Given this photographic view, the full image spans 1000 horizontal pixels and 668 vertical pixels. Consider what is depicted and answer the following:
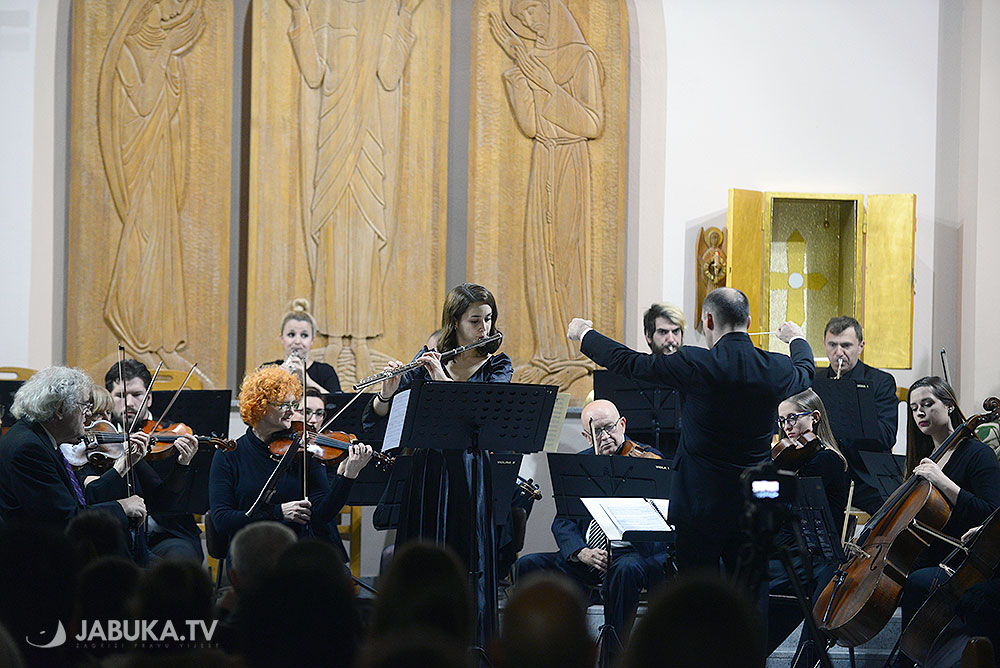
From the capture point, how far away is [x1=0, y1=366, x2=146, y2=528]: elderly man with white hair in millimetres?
3490

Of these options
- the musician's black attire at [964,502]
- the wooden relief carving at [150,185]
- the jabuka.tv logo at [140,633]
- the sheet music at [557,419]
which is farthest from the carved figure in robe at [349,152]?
the jabuka.tv logo at [140,633]

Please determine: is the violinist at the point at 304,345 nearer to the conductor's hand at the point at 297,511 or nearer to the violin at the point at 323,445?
the violin at the point at 323,445

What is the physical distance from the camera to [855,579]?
396 centimetres

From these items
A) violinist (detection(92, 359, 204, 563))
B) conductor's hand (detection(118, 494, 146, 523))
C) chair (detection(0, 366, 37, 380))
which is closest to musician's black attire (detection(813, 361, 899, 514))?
violinist (detection(92, 359, 204, 563))

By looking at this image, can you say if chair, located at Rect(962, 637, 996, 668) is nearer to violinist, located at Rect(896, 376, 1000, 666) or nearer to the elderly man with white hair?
violinist, located at Rect(896, 376, 1000, 666)

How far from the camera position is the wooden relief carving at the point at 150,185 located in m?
6.48

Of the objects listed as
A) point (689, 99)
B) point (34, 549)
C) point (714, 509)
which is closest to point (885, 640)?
point (714, 509)

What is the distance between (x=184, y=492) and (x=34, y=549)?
103 inches

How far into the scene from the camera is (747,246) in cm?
648

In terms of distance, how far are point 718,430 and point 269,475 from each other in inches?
73.8

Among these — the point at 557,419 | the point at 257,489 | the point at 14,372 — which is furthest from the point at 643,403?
the point at 14,372

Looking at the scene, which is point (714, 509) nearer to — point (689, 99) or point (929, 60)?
point (689, 99)

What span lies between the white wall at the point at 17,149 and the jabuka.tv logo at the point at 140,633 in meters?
4.84

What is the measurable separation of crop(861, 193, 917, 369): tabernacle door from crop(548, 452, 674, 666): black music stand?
2.70 meters
